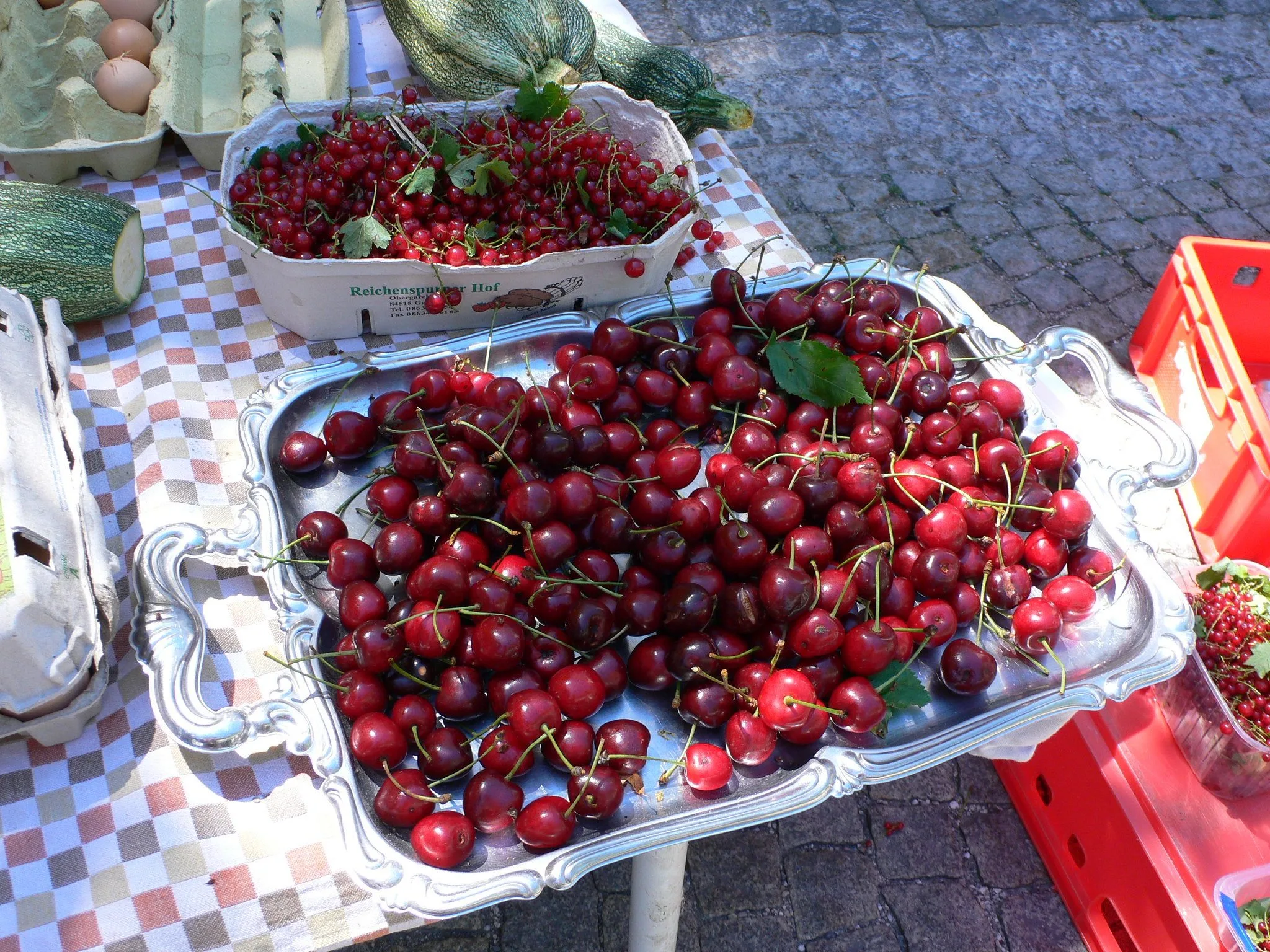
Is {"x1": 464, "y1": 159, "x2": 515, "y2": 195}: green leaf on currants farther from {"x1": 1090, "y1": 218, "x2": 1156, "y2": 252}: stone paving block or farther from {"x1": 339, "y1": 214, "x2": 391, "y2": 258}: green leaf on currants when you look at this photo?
{"x1": 1090, "y1": 218, "x2": 1156, "y2": 252}: stone paving block

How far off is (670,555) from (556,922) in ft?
3.15

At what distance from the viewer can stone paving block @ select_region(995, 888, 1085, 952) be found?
188cm

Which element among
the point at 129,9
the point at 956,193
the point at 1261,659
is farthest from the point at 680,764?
the point at 956,193

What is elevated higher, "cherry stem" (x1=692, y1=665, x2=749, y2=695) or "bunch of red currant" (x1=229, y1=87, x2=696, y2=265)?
"bunch of red currant" (x1=229, y1=87, x2=696, y2=265)

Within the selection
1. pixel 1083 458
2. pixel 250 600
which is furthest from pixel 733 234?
pixel 250 600

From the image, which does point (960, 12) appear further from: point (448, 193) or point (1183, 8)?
point (448, 193)

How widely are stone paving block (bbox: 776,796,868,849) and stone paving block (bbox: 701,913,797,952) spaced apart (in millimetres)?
158

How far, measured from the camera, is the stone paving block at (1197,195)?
3324 mm

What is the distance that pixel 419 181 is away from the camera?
1.61 meters

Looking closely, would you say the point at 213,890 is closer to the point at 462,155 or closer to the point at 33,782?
the point at 33,782

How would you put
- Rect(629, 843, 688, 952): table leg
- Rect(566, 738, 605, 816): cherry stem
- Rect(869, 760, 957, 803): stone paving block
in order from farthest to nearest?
Rect(869, 760, 957, 803): stone paving block
Rect(629, 843, 688, 952): table leg
Rect(566, 738, 605, 816): cherry stem

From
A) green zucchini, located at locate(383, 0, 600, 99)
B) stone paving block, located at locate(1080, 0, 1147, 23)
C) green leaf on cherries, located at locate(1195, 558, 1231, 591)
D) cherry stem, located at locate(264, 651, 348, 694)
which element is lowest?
green leaf on cherries, located at locate(1195, 558, 1231, 591)

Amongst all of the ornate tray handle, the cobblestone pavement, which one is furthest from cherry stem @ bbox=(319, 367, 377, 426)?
the cobblestone pavement

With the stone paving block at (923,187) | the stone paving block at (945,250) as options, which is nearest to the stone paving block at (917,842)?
the stone paving block at (945,250)
